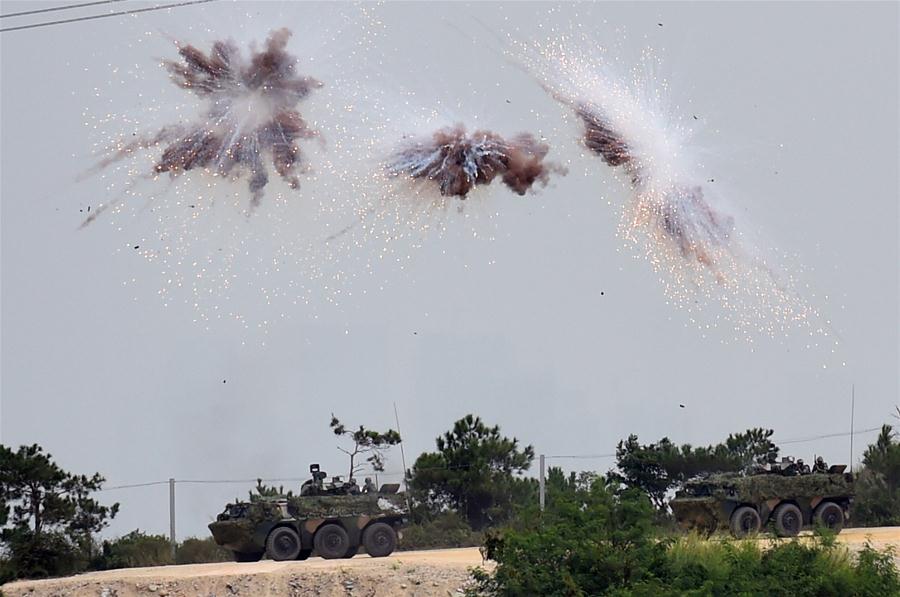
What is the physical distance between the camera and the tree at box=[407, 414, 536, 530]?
60156mm

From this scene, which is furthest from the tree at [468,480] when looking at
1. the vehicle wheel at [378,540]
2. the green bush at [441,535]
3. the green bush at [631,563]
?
the green bush at [631,563]

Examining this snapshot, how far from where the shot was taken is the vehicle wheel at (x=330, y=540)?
4797cm

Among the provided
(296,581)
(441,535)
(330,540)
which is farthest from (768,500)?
(296,581)

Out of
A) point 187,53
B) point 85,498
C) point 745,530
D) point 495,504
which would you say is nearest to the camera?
point 187,53

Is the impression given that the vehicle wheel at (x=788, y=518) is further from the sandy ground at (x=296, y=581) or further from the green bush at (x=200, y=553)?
the green bush at (x=200, y=553)

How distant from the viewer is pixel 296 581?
41812mm

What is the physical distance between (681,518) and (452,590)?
1041 centimetres

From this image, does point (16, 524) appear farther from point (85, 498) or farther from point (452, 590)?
point (452, 590)

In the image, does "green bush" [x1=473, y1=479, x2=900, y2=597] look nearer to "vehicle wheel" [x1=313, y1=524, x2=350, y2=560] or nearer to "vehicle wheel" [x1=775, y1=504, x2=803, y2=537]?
"vehicle wheel" [x1=775, y1=504, x2=803, y2=537]

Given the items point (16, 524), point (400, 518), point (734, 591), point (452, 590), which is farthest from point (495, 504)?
point (734, 591)

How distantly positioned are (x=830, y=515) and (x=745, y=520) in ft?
9.47

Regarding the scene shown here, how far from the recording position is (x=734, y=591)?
1421 inches

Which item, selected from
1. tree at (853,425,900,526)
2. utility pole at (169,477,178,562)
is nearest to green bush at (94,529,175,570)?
utility pole at (169,477,178,562)

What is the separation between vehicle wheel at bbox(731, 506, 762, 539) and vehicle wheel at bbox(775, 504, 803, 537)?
0.62 metres
